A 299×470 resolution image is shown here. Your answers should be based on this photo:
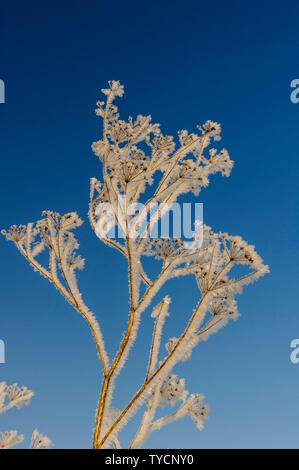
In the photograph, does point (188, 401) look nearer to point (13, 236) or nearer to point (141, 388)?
point (141, 388)

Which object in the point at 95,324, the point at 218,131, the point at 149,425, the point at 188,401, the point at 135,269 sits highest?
the point at 218,131

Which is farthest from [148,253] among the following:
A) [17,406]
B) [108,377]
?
[17,406]

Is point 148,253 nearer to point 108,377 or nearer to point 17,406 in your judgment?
point 108,377

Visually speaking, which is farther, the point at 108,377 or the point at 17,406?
the point at 17,406

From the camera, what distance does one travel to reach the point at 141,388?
3.79 metres

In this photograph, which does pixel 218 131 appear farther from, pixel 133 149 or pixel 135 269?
pixel 135 269

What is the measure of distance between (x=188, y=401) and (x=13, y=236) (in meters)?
3.18

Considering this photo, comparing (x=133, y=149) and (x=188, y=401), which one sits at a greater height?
(x=133, y=149)

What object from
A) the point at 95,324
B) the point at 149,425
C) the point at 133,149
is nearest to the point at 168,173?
the point at 133,149
